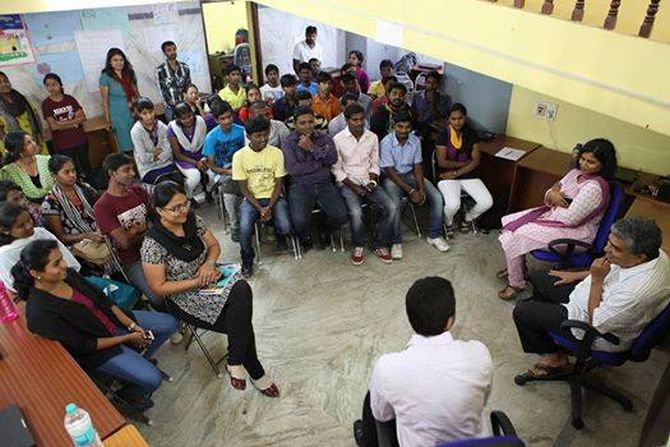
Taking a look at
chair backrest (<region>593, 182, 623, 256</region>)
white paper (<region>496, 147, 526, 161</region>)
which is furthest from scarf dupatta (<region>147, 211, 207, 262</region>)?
white paper (<region>496, 147, 526, 161</region>)

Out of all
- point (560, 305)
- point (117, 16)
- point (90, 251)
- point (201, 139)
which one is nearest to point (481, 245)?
point (560, 305)

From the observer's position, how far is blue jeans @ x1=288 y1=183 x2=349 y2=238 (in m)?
4.13

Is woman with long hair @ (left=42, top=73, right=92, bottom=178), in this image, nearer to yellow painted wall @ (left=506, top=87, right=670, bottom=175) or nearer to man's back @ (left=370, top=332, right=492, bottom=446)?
yellow painted wall @ (left=506, top=87, right=670, bottom=175)

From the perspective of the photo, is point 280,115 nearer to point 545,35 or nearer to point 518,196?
point 518,196

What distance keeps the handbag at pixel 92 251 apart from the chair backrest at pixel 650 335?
3.30 meters

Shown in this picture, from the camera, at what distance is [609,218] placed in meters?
3.26

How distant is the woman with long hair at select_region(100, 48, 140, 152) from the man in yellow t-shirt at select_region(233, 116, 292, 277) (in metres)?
2.17

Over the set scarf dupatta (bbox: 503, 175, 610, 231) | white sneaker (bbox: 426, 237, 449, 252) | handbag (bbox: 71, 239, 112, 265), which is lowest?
white sneaker (bbox: 426, 237, 449, 252)

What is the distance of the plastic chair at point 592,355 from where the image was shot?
7.93 feet

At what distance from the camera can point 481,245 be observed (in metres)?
4.47

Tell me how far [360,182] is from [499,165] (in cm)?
150

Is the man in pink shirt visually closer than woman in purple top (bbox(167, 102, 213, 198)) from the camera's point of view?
Yes

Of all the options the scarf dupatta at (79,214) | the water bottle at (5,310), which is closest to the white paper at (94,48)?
the scarf dupatta at (79,214)

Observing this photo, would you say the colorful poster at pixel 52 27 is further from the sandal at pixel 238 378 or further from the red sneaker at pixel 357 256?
the sandal at pixel 238 378
